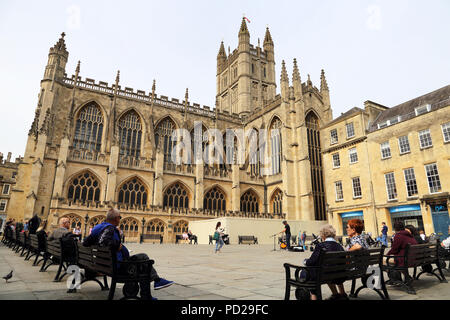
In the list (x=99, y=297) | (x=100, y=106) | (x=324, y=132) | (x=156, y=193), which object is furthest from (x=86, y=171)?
(x=99, y=297)

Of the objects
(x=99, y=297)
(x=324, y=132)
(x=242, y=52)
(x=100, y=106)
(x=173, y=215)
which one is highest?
(x=242, y=52)

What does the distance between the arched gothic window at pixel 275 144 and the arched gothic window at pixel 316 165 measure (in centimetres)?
351

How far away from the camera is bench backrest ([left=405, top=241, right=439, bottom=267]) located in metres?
4.73

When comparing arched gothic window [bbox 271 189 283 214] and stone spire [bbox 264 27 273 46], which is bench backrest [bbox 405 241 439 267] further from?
stone spire [bbox 264 27 273 46]

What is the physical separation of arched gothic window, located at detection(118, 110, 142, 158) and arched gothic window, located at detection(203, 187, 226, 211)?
9.21 m

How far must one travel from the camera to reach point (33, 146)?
2481 cm

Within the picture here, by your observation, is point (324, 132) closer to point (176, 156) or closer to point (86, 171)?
point (176, 156)

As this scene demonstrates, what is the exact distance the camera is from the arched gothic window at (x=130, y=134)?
31.1 metres

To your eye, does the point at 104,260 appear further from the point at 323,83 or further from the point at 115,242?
the point at 323,83

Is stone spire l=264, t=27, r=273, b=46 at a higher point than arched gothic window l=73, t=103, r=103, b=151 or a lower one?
higher

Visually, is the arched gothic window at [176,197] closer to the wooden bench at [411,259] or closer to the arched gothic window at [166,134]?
the arched gothic window at [166,134]

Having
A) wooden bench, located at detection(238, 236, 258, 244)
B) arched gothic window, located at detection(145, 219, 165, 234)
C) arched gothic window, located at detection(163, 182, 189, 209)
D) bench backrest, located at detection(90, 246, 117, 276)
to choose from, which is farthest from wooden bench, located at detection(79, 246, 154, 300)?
arched gothic window, located at detection(163, 182, 189, 209)

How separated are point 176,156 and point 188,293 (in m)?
29.2
